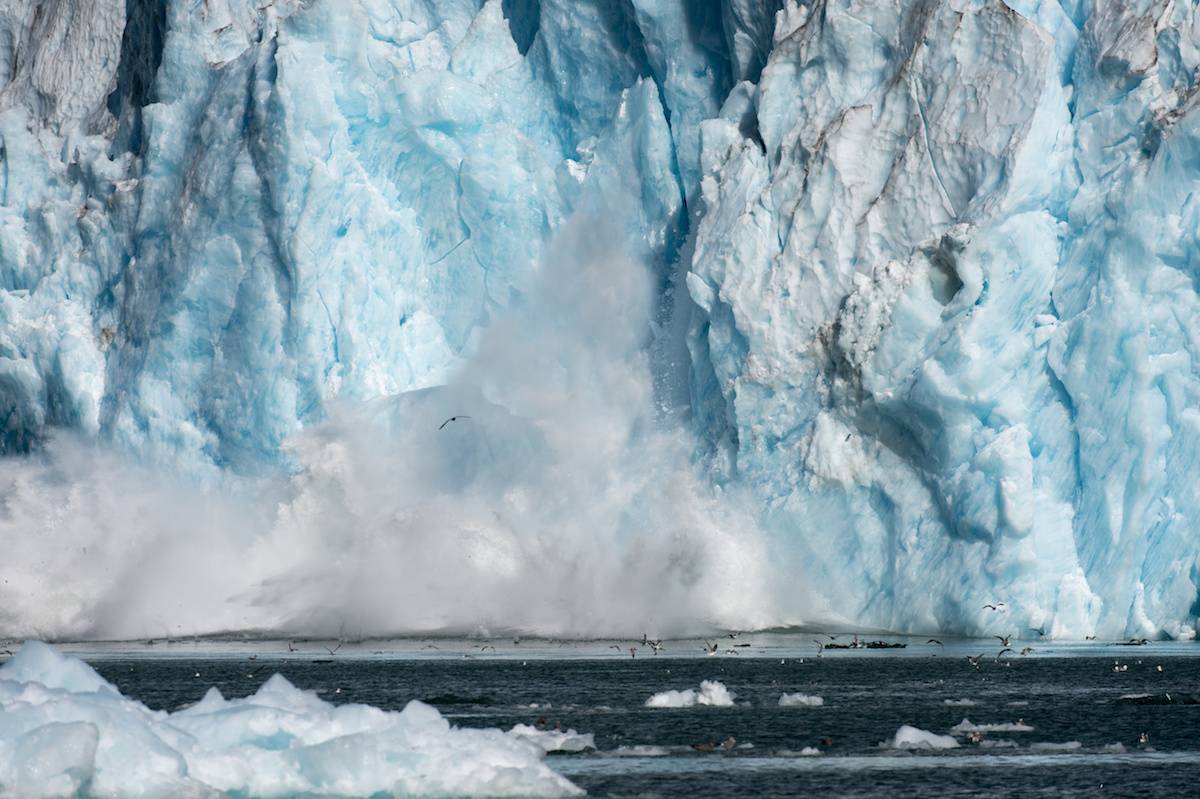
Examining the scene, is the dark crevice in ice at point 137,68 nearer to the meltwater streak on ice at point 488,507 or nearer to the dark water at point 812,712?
the meltwater streak on ice at point 488,507

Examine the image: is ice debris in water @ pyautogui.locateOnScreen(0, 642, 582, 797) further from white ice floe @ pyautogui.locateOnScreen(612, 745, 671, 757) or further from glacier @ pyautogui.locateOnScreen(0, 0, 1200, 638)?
glacier @ pyautogui.locateOnScreen(0, 0, 1200, 638)

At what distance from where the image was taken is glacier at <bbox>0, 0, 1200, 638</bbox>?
139 feet

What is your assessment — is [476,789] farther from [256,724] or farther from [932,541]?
[932,541]

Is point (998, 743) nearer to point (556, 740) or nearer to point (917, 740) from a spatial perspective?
point (917, 740)

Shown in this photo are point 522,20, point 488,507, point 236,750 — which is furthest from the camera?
point 522,20

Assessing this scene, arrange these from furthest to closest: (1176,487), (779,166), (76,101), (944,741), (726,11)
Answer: (76,101) → (726,11) → (779,166) → (1176,487) → (944,741)

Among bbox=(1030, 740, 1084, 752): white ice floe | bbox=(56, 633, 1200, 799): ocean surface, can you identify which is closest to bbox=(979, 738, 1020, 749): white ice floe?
bbox=(56, 633, 1200, 799): ocean surface

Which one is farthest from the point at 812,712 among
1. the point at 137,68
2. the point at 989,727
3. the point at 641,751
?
the point at 137,68

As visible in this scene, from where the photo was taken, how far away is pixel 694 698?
34438 millimetres

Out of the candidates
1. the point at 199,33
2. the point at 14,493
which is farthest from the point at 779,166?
the point at 14,493

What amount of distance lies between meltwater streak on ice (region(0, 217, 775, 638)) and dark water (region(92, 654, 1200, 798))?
10.4 ft

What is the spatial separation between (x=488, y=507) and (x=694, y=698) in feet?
61.9

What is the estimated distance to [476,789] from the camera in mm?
20516

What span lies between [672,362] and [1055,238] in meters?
12.1
